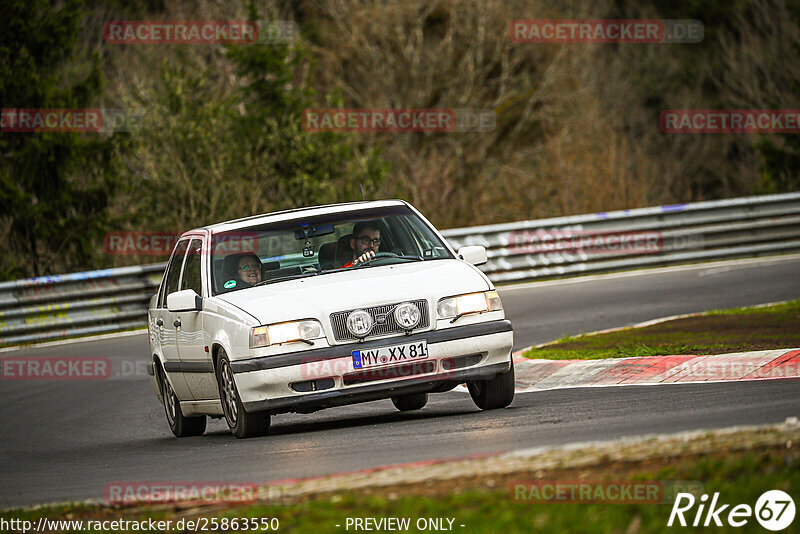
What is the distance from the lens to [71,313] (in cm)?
1970

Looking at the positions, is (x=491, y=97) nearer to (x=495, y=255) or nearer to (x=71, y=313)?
(x=495, y=255)

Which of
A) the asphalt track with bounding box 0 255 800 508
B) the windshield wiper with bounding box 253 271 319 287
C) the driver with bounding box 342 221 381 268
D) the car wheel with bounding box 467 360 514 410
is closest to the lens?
the asphalt track with bounding box 0 255 800 508

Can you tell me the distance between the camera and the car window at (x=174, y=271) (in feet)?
35.6

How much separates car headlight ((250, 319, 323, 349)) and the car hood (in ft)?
0.14

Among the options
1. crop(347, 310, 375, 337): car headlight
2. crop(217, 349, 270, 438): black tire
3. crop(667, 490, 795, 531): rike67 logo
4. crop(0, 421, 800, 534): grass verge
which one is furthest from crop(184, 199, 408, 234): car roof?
crop(667, 490, 795, 531): rike67 logo

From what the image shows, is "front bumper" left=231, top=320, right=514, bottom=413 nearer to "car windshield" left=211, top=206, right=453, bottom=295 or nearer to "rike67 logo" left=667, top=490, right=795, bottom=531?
"car windshield" left=211, top=206, right=453, bottom=295

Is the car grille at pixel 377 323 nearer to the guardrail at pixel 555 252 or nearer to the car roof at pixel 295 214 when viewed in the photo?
the car roof at pixel 295 214

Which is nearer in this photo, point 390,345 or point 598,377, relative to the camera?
point 390,345

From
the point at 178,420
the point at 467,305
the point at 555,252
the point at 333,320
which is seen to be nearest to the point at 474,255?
the point at 467,305

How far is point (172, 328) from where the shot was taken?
10.5m

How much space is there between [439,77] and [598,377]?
27.3 m

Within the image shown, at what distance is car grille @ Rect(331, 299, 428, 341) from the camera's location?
8688 millimetres

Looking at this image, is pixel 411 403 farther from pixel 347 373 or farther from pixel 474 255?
pixel 347 373

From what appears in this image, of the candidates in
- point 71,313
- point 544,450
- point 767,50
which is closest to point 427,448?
point 544,450
